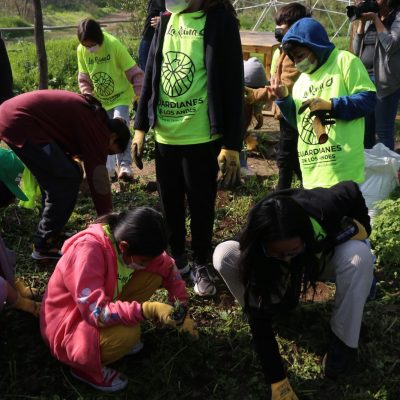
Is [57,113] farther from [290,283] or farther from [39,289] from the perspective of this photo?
[290,283]

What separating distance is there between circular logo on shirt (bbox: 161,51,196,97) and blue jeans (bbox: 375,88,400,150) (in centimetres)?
195

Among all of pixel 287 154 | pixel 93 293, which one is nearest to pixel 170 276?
pixel 93 293

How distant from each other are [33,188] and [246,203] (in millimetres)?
1547

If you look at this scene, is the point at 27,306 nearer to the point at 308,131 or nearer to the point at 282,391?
the point at 282,391

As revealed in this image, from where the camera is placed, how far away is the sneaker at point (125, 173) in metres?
4.25

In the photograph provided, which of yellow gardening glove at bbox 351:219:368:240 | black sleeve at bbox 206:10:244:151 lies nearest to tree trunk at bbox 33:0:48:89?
black sleeve at bbox 206:10:244:151

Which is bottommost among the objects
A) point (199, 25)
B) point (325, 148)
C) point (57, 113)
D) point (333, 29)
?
point (333, 29)

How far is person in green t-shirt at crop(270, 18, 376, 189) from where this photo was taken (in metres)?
2.52

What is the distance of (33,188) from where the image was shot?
309 centimetres

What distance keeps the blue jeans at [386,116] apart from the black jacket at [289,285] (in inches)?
76.5

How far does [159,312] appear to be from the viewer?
196 cm

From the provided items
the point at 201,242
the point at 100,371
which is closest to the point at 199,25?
the point at 201,242

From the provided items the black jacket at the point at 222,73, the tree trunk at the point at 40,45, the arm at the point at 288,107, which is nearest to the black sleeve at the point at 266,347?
the black jacket at the point at 222,73

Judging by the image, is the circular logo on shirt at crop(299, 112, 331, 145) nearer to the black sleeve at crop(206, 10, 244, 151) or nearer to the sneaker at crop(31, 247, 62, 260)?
the black sleeve at crop(206, 10, 244, 151)
